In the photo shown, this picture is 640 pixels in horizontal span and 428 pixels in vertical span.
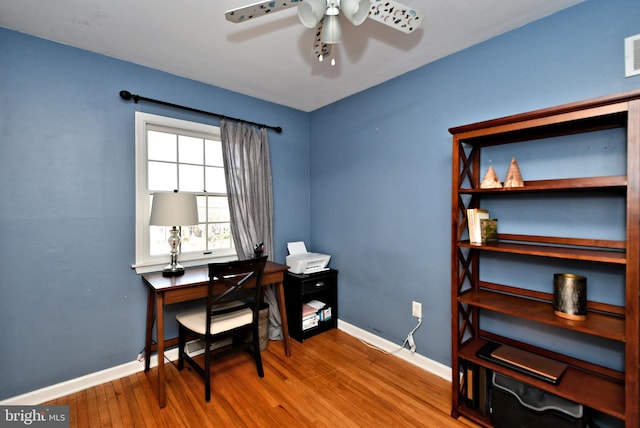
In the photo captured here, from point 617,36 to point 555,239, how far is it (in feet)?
3.68

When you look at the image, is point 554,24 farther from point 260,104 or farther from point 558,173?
point 260,104

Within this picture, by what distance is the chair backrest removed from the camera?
6.32 feet

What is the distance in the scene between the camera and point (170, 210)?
6.98 ft

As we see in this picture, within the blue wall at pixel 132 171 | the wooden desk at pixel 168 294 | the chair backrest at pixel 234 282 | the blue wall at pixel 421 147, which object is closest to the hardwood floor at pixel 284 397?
the wooden desk at pixel 168 294

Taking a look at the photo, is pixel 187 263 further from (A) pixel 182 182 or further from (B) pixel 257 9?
(B) pixel 257 9

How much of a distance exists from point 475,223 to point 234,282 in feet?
5.56

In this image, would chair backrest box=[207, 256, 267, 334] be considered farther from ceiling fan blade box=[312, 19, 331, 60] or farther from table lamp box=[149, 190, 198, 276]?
ceiling fan blade box=[312, 19, 331, 60]

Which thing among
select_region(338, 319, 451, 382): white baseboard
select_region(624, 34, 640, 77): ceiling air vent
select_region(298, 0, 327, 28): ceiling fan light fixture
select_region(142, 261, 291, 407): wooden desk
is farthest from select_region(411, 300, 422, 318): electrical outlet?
select_region(298, 0, 327, 28): ceiling fan light fixture

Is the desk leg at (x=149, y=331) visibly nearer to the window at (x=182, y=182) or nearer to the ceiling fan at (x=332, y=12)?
the window at (x=182, y=182)

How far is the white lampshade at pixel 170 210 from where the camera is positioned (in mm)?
2115

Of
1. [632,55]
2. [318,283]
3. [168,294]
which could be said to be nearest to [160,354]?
[168,294]

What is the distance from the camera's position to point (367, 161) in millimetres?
2795

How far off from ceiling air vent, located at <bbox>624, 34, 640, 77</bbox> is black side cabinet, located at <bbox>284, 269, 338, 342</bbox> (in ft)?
8.38

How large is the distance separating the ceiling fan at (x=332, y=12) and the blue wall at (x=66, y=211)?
4.82ft
